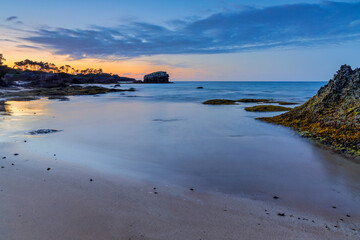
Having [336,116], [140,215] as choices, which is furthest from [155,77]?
[140,215]

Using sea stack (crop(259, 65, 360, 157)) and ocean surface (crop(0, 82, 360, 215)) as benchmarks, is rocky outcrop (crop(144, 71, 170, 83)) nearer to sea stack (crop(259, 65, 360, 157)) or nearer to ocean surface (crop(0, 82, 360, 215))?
sea stack (crop(259, 65, 360, 157))

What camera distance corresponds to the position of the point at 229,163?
7547 mm

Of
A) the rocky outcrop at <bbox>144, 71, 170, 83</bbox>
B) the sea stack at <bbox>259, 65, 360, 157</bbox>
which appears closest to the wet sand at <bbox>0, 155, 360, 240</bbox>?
the sea stack at <bbox>259, 65, 360, 157</bbox>

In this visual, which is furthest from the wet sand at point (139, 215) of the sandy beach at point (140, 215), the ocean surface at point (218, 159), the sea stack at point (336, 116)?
the sea stack at point (336, 116)

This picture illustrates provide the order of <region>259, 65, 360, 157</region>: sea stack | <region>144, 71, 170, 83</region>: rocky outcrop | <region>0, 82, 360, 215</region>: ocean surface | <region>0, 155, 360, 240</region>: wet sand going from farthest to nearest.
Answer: <region>144, 71, 170, 83</region>: rocky outcrop < <region>259, 65, 360, 157</region>: sea stack < <region>0, 82, 360, 215</region>: ocean surface < <region>0, 155, 360, 240</region>: wet sand

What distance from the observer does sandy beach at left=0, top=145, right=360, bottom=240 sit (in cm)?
380

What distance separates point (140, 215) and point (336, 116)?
1012cm

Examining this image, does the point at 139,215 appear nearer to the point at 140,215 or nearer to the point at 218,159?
the point at 140,215

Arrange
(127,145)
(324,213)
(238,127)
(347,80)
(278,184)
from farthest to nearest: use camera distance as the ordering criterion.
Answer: (238,127)
(347,80)
(127,145)
(278,184)
(324,213)

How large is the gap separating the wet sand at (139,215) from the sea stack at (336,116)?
5045 millimetres

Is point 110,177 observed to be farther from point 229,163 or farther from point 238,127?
point 238,127

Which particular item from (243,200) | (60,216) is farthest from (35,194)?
(243,200)

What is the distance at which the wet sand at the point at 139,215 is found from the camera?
3.80 m

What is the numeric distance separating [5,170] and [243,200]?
622cm
